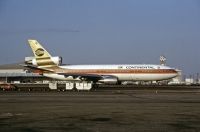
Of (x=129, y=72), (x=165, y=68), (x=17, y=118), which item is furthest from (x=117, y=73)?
(x=17, y=118)

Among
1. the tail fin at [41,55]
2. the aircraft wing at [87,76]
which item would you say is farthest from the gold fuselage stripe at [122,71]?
the tail fin at [41,55]

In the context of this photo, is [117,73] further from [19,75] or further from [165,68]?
[19,75]

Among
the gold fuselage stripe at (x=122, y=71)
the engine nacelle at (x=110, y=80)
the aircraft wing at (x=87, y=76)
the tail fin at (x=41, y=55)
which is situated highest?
the tail fin at (x=41, y=55)

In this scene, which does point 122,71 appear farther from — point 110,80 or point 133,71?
point 110,80

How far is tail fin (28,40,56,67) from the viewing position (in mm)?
84125

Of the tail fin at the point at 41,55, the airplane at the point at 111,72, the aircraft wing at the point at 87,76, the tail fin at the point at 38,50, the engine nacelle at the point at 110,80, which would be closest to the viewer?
the engine nacelle at the point at 110,80

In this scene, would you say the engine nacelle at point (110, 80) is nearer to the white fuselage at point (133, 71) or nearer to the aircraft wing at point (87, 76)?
the aircraft wing at point (87, 76)

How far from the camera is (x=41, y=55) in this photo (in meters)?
84.7

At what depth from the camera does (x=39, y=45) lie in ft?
282

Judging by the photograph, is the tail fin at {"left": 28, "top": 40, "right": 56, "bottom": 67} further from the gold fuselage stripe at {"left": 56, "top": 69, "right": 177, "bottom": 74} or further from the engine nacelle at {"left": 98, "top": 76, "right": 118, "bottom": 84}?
the engine nacelle at {"left": 98, "top": 76, "right": 118, "bottom": 84}

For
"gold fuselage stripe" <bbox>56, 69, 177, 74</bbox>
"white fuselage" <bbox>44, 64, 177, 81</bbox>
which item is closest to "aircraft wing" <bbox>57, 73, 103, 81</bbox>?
"white fuselage" <bbox>44, 64, 177, 81</bbox>

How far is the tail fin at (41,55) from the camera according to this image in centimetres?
8412

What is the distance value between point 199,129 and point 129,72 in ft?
205

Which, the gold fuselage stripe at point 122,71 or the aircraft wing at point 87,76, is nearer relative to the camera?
the aircraft wing at point 87,76
